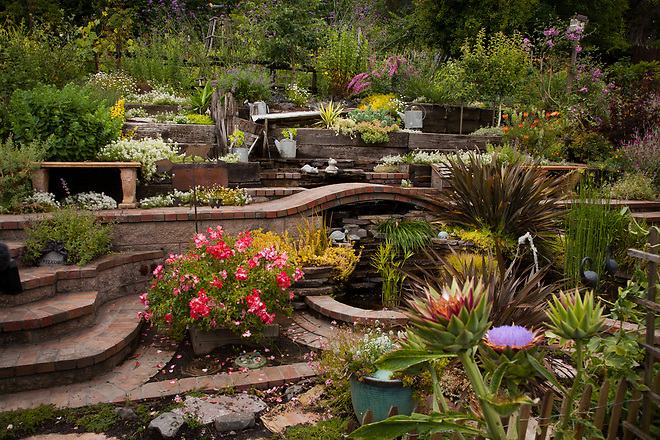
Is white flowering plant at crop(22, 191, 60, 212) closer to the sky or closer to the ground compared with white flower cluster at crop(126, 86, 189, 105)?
closer to the ground

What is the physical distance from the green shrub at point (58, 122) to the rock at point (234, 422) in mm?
3862

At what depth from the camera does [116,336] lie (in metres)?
3.43

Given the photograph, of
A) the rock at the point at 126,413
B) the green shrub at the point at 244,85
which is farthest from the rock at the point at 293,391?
the green shrub at the point at 244,85

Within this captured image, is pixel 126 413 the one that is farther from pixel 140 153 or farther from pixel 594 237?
pixel 594 237

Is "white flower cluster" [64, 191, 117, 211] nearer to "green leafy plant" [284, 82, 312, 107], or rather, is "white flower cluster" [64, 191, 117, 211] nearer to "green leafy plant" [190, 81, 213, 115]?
"green leafy plant" [190, 81, 213, 115]

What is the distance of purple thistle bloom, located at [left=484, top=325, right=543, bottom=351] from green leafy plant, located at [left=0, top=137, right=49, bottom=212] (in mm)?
5081

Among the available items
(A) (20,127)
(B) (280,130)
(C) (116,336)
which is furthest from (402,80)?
(C) (116,336)

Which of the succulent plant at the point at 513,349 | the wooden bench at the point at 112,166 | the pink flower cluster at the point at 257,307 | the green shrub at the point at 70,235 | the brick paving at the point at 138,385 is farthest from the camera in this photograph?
the wooden bench at the point at 112,166

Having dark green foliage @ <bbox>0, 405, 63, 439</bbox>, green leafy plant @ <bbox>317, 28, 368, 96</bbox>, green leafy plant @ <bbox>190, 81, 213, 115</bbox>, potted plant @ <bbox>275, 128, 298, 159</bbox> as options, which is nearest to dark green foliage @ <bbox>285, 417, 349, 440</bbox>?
dark green foliage @ <bbox>0, 405, 63, 439</bbox>

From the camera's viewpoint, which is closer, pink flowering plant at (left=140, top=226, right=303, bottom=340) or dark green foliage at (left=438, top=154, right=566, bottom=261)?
pink flowering plant at (left=140, top=226, right=303, bottom=340)

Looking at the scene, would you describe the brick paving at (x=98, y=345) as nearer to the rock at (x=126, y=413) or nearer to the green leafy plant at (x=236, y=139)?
A: the rock at (x=126, y=413)

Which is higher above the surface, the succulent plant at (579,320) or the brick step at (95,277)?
the succulent plant at (579,320)

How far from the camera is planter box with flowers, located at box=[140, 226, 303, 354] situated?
10.9ft

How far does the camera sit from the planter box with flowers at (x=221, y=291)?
3.33m
